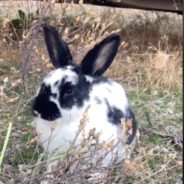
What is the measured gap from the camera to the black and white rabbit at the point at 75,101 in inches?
87.8

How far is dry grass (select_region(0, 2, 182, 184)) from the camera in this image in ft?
7.46

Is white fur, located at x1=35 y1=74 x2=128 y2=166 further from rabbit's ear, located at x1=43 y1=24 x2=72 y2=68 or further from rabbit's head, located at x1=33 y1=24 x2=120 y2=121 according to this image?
rabbit's ear, located at x1=43 y1=24 x2=72 y2=68

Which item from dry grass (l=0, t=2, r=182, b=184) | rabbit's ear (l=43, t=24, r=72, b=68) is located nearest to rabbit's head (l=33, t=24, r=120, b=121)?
rabbit's ear (l=43, t=24, r=72, b=68)

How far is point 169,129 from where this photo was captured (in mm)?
3209

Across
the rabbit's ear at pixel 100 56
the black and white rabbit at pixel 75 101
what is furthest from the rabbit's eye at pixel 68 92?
the rabbit's ear at pixel 100 56

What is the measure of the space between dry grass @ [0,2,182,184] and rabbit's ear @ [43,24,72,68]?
0.20m

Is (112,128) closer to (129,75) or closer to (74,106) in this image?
(74,106)

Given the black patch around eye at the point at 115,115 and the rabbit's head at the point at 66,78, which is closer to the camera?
the rabbit's head at the point at 66,78

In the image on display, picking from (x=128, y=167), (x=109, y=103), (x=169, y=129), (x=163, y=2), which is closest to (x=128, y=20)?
(x=163, y=2)

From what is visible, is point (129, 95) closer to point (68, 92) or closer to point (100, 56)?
point (100, 56)

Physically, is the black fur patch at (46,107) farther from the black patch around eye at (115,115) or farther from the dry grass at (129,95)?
the black patch around eye at (115,115)

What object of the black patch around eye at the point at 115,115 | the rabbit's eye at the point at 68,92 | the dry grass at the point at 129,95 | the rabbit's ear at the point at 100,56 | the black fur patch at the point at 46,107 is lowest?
the dry grass at the point at 129,95

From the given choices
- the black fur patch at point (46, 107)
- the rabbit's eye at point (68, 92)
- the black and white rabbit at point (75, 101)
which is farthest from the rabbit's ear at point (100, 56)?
the black fur patch at point (46, 107)

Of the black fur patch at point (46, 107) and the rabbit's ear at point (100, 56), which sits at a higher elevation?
the rabbit's ear at point (100, 56)
